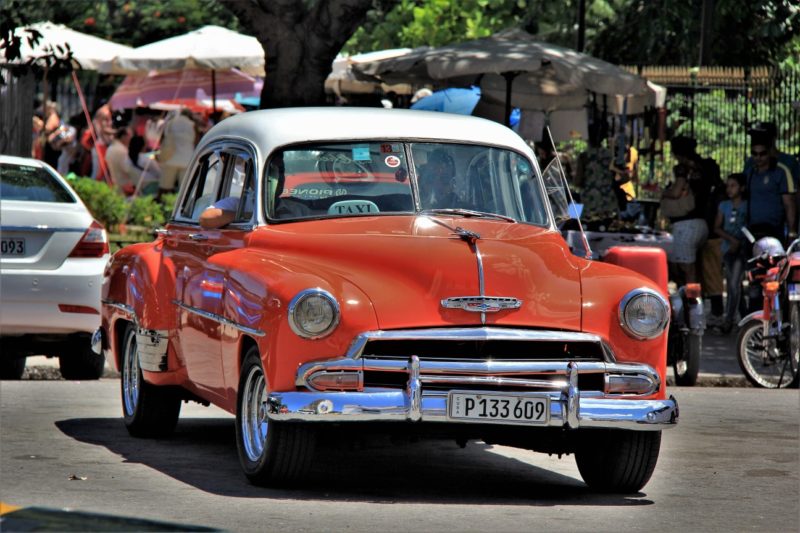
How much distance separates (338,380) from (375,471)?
1395 mm

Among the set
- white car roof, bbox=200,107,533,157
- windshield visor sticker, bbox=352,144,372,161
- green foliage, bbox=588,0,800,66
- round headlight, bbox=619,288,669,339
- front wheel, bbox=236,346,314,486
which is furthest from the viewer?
green foliage, bbox=588,0,800,66

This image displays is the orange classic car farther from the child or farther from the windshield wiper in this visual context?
the child

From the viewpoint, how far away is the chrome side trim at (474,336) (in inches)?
296

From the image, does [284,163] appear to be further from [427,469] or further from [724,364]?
[724,364]

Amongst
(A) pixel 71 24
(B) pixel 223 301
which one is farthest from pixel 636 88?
(A) pixel 71 24

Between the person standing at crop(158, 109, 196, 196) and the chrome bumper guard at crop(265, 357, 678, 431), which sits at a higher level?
the chrome bumper guard at crop(265, 357, 678, 431)

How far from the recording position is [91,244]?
12648 millimetres

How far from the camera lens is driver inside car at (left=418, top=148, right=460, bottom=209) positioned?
8.82 metres

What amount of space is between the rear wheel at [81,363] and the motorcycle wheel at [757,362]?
5328mm

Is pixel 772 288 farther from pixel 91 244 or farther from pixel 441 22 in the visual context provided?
pixel 441 22

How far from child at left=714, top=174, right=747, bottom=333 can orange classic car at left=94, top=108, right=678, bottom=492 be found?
899 centimetres

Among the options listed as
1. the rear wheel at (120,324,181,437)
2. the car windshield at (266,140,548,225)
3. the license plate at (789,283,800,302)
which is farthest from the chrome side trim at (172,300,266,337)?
the license plate at (789,283,800,302)

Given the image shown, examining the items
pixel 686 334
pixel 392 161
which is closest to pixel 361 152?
pixel 392 161

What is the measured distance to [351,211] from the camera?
874cm
